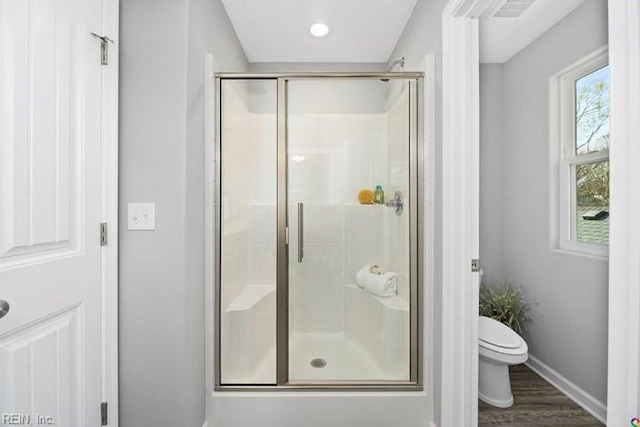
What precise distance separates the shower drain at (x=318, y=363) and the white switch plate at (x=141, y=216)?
3.73 ft

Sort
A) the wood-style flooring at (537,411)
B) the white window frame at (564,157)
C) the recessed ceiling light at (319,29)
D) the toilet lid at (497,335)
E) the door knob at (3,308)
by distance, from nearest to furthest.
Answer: the door knob at (3,308), the wood-style flooring at (537,411), the toilet lid at (497,335), the white window frame at (564,157), the recessed ceiling light at (319,29)

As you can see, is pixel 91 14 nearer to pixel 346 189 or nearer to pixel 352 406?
pixel 346 189

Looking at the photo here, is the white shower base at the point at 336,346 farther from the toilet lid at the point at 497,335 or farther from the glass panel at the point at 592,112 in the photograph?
the glass panel at the point at 592,112

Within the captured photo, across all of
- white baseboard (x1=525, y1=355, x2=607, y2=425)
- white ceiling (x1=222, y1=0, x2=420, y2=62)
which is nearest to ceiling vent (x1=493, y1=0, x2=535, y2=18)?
white ceiling (x1=222, y1=0, x2=420, y2=62)

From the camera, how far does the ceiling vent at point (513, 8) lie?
6.22 ft

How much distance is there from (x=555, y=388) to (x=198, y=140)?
285 cm

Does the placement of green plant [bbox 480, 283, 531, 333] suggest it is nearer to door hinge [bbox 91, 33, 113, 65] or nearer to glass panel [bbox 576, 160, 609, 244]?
glass panel [bbox 576, 160, 609, 244]

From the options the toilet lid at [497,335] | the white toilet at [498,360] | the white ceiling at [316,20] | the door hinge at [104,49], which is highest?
the white ceiling at [316,20]

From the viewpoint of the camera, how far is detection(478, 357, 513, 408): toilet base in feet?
6.80

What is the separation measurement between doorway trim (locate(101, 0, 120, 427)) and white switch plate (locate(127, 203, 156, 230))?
58 millimetres

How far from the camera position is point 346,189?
1909 mm

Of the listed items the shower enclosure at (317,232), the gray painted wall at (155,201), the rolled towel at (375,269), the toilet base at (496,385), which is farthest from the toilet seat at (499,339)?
the gray painted wall at (155,201)

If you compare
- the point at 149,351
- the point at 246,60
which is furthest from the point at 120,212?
the point at 246,60

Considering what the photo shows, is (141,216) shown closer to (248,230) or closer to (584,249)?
(248,230)
